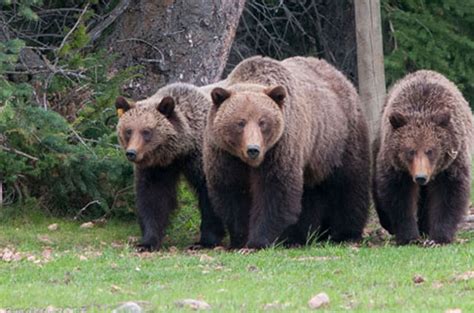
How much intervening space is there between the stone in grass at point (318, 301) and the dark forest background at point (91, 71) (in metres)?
6.06

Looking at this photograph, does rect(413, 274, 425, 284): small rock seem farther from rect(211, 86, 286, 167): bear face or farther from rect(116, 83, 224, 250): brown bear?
rect(116, 83, 224, 250): brown bear

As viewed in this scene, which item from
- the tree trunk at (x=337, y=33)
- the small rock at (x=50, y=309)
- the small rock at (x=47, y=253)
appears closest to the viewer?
the small rock at (x=50, y=309)

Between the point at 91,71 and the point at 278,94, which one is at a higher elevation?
the point at 278,94

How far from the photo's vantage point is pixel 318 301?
29.0 ft

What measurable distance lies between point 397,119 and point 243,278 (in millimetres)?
3307

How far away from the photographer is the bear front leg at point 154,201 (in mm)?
13477

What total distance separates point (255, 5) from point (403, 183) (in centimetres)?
849

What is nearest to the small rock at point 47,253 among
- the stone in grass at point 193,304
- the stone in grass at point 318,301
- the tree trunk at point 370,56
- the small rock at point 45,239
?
the small rock at point 45,239

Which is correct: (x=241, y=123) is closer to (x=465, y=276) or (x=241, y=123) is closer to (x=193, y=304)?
(x=465, y=276)

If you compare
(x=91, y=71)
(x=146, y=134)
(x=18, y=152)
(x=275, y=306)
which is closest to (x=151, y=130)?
(x=146, y=134)

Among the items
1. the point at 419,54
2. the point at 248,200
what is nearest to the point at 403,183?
the point at 248,200

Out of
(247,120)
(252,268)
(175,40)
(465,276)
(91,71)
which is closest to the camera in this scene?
(465,276)

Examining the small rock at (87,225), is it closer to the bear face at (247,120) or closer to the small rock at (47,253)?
the small rock at (47,253)

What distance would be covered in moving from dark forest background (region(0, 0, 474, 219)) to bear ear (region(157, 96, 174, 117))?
1.49 meters
